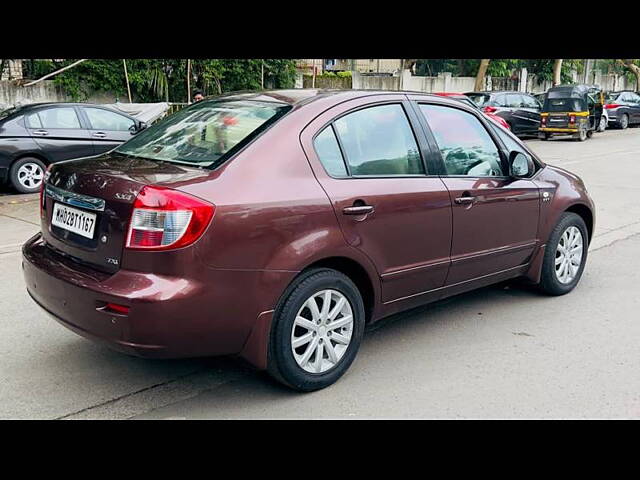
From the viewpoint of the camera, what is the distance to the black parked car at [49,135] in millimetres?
10547

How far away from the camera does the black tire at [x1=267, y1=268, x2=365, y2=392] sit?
3.53m

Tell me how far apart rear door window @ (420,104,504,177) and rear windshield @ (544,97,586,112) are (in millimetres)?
17389

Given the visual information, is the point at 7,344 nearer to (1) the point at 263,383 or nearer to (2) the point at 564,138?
(1) the point at 263,383

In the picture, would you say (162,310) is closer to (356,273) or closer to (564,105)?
(356,273)

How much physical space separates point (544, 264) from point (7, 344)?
3974 millimetres

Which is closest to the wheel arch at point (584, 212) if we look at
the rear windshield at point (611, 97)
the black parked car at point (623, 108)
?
the black parked car at point (623, 108)

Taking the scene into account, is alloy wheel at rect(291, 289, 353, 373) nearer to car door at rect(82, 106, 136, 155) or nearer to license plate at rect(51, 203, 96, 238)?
license plate at rect(51, 203, 96, 238)

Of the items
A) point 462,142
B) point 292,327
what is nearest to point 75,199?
point 292,327

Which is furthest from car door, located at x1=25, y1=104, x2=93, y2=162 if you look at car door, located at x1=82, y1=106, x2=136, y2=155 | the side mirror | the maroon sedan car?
the side mirror

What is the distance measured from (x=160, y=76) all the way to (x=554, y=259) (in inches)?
613

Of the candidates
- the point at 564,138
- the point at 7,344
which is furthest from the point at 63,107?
the point at 564,138

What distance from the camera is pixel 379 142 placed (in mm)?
4133

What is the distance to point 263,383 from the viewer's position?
12.8 ft

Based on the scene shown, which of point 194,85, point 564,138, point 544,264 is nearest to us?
point 544,264
